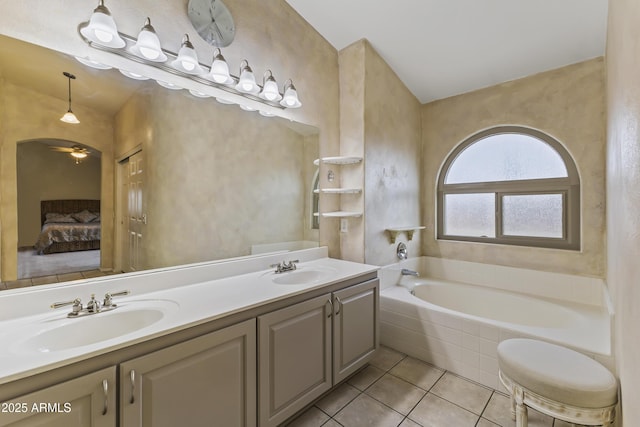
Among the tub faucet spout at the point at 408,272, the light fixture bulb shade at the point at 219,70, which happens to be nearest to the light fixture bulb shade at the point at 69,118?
the light fixture bulb shade at the point at 219,70

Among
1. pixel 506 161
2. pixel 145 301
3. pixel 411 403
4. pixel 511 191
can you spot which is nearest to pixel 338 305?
pixel 411 403

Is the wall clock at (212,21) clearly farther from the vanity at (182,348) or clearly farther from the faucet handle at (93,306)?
the faucet handle at (93,306)

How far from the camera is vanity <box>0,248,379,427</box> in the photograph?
2.83ft

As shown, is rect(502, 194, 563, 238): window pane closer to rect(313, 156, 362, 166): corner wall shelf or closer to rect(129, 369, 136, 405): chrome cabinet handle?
rect(313, 156, 362, 166): corner wall shelf

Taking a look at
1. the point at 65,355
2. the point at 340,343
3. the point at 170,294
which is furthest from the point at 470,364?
the point at 65,355

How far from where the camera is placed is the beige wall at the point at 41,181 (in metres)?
1.27

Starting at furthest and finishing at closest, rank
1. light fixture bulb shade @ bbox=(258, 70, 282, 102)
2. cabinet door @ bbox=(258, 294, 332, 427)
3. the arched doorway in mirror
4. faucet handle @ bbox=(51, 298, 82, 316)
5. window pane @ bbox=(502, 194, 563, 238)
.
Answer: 1. window pane @ bbox=(502, 194, 563, 238)
2. light fixture bulb shade @ bbox=(258, 70, 282, 102)
3. cabinet door @ bbox=(258, 294, 332, 427)
4. the arched doorway in mirror
5. faucet handle @ bbox=(51, 298, 82, 316)

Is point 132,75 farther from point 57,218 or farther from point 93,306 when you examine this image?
→ point 93,306

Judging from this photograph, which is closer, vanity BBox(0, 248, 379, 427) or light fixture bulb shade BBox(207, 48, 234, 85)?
vanity BBox(0, 248, 379, 427)

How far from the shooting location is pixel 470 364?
2.03 meters

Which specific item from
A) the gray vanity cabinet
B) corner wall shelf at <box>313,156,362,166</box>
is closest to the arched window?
corner wall shelf at <box>313,156,362,166</box>

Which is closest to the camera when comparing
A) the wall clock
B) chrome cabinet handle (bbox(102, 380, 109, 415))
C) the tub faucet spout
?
chrome cabinet handle (bbox(102, 380, 109, 415))

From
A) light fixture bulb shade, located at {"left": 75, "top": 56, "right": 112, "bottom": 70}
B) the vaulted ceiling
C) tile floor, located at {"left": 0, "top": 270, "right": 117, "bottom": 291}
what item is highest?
the vaulted ceiling

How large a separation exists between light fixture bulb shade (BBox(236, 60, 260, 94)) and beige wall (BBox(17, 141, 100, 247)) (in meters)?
0.99
